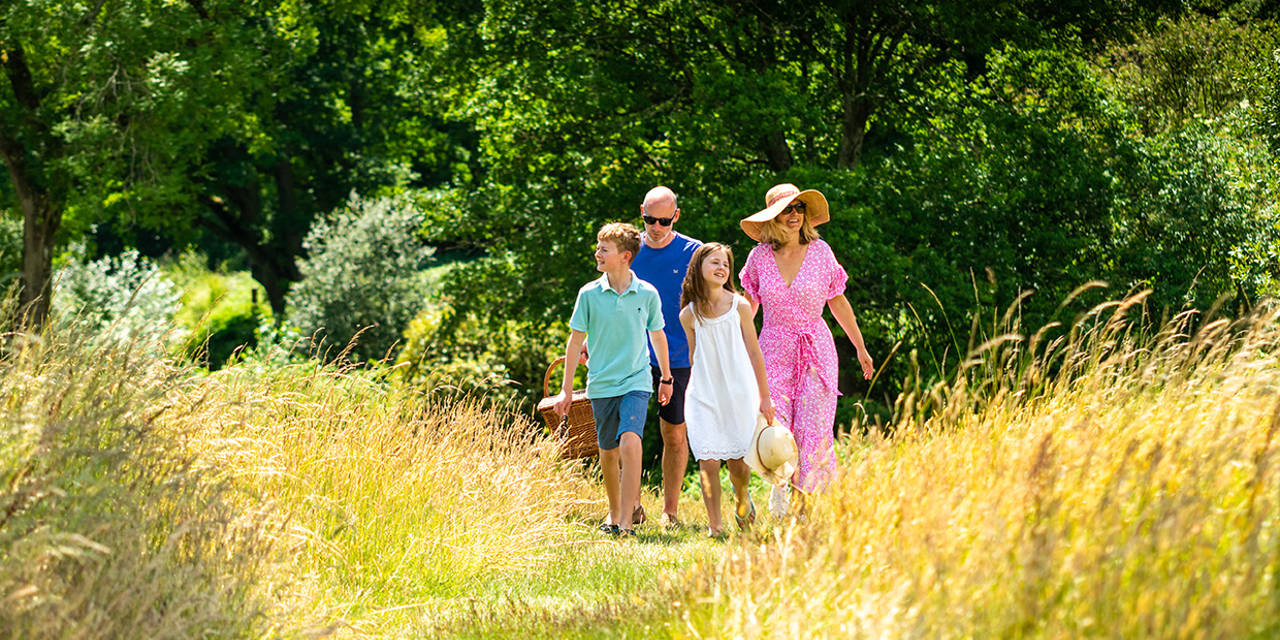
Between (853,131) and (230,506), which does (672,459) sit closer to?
(230,506)

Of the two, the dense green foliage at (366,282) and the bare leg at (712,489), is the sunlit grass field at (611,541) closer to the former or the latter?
the bare leg at (712,489)

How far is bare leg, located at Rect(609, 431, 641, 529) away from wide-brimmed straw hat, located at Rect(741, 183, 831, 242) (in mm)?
1314

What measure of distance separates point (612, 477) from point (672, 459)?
41 cm

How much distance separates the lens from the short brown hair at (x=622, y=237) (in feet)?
21.1

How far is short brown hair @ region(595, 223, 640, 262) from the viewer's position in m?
6.43

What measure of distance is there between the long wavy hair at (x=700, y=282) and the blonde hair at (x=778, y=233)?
22cm

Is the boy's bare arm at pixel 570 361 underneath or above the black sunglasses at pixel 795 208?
underneath

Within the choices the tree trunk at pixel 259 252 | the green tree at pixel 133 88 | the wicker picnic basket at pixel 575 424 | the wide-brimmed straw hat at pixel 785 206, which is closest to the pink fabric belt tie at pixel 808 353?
the wide-brimmed straw hat at pixel 785 206

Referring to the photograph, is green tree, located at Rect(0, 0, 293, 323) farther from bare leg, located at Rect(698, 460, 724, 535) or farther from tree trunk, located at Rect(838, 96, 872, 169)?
bare leg, located at Rect(698, 460, 724, 535)

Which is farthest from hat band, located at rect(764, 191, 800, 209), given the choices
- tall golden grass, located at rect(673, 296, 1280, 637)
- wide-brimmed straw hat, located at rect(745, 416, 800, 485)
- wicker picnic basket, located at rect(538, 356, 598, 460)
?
wicker picnic basket, located at rect(538, 356, 598, 460)

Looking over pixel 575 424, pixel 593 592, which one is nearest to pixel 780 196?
pixel 593 592

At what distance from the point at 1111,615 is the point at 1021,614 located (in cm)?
20

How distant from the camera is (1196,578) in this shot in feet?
9.46

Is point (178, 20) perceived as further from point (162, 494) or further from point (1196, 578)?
point (1196, 578)
